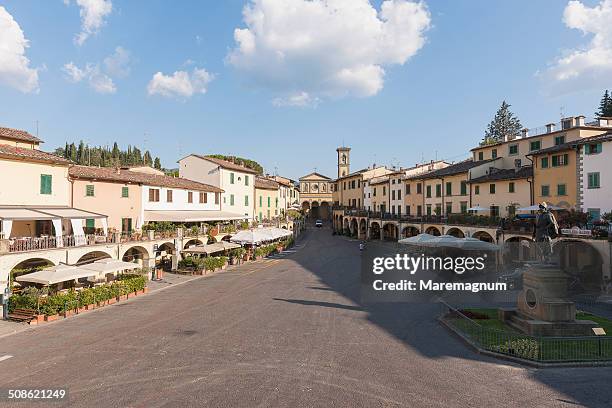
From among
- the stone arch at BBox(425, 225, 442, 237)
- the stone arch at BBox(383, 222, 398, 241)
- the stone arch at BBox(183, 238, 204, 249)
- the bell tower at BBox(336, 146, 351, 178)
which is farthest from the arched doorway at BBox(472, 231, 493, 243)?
the bell tower at BBox(336, 146, 351, 178)

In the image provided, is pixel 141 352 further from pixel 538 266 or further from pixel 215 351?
pixel 538 266

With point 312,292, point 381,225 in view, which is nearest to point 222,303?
point 312,292

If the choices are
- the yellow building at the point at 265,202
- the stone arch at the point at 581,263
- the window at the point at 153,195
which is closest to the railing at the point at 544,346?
the stone arch at the point at 581,263

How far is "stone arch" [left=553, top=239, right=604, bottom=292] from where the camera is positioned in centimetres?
2457

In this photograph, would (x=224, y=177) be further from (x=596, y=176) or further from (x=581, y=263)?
(x=596, y=176)

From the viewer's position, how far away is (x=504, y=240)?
1307 inches

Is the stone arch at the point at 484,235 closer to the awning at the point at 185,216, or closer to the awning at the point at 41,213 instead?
the awning at the point at 185,216

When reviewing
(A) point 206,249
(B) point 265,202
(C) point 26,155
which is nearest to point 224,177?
(B) point 265,202

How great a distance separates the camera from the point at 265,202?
60.3 meters

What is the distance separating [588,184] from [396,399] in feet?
92.8

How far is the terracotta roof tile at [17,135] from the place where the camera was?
2734cm

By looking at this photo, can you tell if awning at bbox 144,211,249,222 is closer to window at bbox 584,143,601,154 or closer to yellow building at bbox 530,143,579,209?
yellow building at bbox 530,143,579,209

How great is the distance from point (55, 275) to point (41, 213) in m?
6.31

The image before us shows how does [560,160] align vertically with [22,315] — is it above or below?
above
